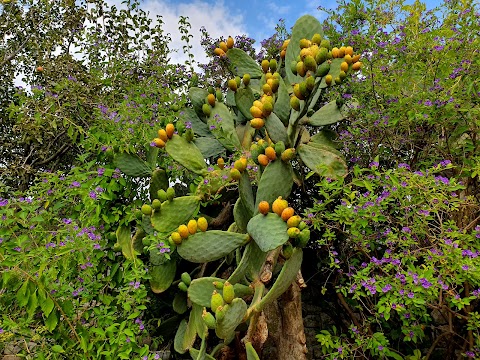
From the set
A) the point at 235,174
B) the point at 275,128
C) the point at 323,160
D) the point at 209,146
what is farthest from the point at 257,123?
the point at 209,146

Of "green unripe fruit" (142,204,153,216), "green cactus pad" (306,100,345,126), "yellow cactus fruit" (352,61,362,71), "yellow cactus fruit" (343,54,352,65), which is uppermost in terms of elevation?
"yellow cactus fruit" (343,54,352,65)

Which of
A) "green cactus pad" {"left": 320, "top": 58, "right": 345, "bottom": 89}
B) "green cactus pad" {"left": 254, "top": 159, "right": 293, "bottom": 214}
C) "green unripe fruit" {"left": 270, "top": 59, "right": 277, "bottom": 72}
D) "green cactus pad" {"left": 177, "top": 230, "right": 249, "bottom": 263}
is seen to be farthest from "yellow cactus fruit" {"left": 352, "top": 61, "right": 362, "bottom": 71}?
"green cactus pad" {"left": 177, "top": 230, "right": 249, "bottom": 263}

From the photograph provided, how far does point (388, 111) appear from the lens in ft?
7.36

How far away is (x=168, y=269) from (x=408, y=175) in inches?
47.2

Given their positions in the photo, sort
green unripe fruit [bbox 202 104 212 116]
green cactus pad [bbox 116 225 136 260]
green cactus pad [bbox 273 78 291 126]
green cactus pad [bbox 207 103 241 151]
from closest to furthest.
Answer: green cactus pad [bbox 116 225 136 260] < green cactus pad [bbox 273 78 291 126] < green cactus pad [bbox 207 103 241 151] < green unripe fruit [bbox 202 104 212 116]

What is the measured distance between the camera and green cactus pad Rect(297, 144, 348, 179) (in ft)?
6.84

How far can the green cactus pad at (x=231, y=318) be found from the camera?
1466 mm

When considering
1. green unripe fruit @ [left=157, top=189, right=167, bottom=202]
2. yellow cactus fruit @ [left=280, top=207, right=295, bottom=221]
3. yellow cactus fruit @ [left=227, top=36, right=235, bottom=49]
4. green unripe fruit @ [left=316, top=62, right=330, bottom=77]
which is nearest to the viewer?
yellow cactus fruit @ [left=280, top=207, right=295, bottom=221]

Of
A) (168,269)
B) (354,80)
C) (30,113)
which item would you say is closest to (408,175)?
(354,80)

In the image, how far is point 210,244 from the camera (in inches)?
67.7

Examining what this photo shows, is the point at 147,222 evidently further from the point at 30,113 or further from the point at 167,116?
the point at 30,113

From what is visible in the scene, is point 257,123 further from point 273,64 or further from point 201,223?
point 273,64

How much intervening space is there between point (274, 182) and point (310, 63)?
54 cm

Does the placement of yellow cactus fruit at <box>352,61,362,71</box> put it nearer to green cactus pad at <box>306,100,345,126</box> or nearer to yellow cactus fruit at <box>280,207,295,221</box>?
green cactus pad at <box>306,100,345,126</box>
